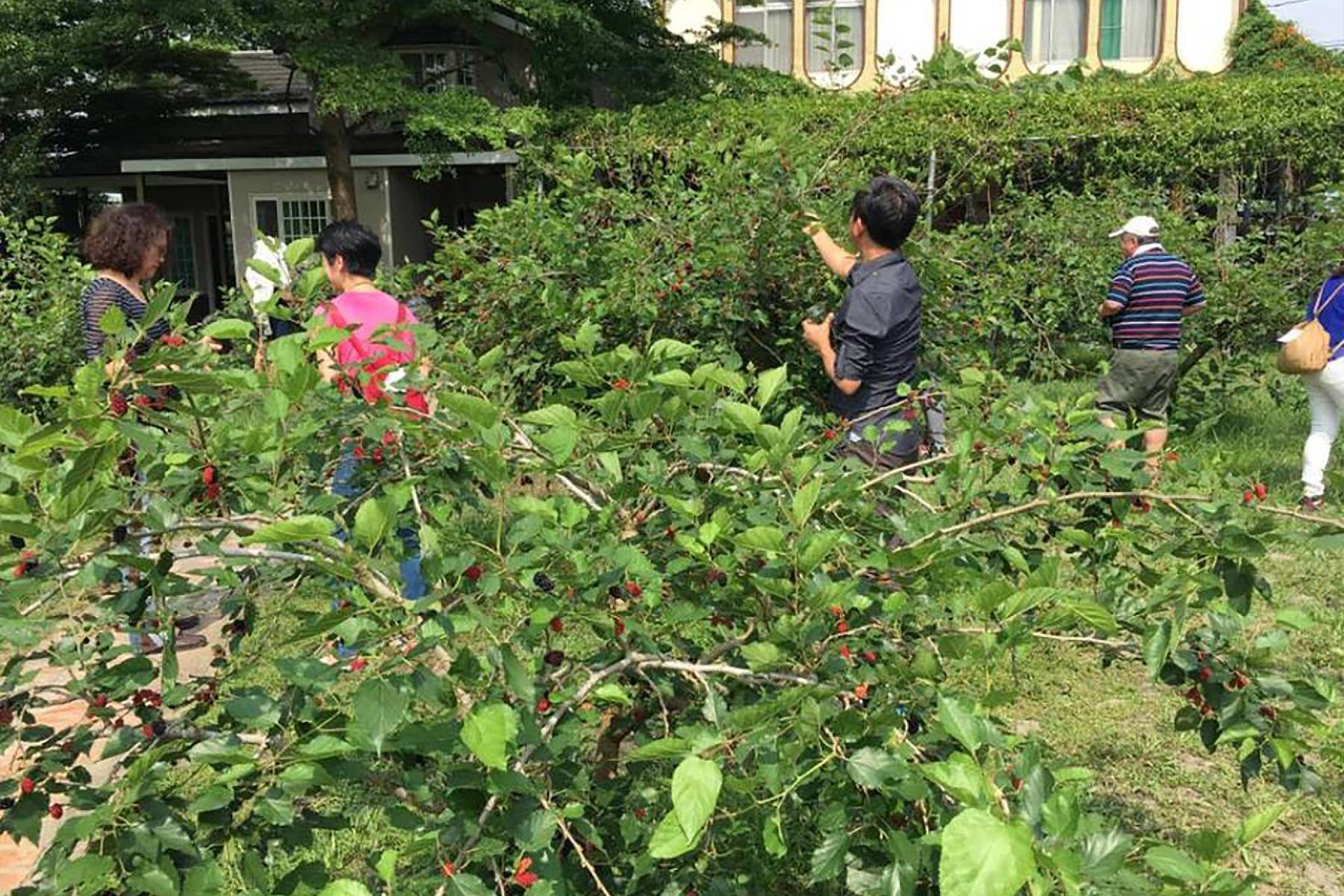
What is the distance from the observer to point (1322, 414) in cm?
568

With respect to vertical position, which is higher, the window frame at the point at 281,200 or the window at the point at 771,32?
the window at the point at 771,32

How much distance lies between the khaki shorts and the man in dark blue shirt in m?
3.20

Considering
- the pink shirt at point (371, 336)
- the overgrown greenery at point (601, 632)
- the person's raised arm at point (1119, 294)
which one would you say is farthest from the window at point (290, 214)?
the overgrown greenery at point (601, 632)

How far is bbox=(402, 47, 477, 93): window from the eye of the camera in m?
17.7

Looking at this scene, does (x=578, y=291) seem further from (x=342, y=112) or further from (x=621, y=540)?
(x=342, y=112)

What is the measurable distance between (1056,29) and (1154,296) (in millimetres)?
18599

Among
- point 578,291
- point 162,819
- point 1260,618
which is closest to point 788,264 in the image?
point 578,291

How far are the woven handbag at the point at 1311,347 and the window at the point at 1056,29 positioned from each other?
18.2 meters

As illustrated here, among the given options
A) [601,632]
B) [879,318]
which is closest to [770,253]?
[879,318]

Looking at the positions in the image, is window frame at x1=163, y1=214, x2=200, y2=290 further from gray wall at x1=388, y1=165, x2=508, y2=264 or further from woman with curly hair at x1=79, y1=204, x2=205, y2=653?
woman with curly hair at x1=79, y1=204, x2=205, y2=653

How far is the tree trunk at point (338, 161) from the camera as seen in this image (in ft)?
49.8

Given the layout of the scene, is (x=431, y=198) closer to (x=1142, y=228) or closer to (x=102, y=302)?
(x=1142, y=228)

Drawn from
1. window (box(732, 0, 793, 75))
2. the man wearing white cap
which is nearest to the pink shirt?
the man wearing white cap

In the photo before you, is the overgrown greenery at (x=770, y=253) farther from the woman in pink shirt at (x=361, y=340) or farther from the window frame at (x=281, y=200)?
the window frame at (x=281, y=200)
